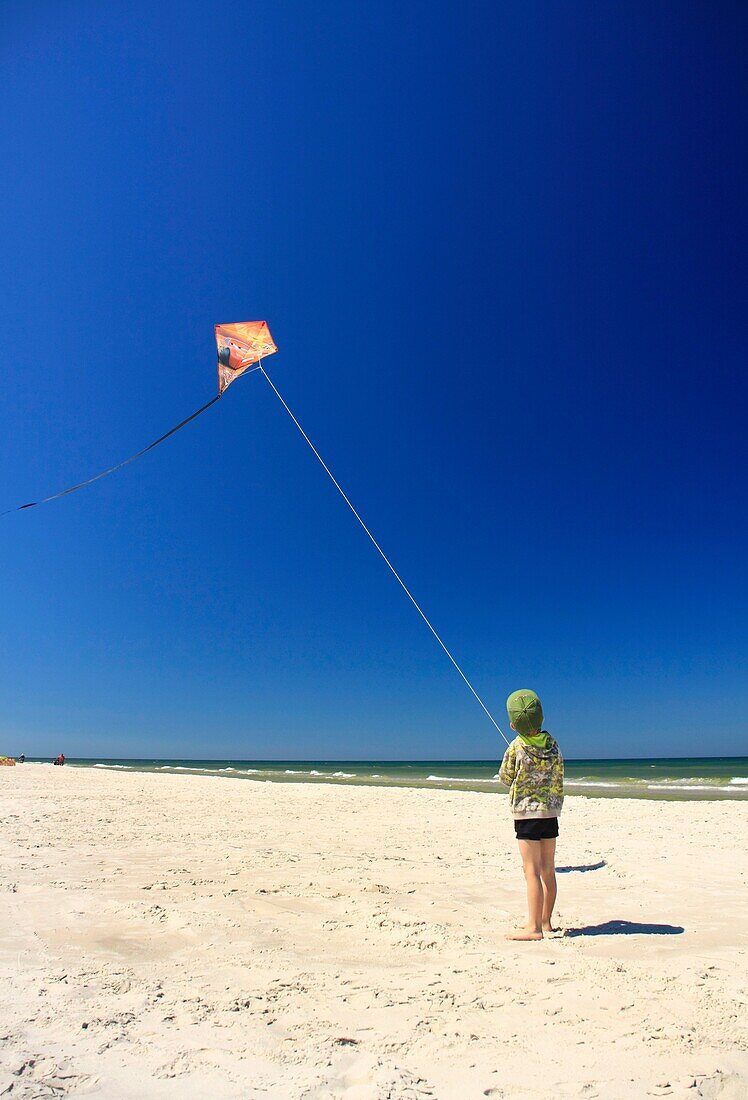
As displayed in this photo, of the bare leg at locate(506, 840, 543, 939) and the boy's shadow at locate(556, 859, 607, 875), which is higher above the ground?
the bare leg at locate(506, 840, 543, 939)

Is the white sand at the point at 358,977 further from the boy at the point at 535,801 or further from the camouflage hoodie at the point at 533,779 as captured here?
the camouflage hoodie at the point at 533,779

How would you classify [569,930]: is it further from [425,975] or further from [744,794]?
[744,794]

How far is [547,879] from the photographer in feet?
13.2

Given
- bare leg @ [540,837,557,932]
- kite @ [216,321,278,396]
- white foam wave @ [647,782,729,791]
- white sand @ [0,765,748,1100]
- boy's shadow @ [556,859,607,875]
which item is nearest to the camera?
white sand @ [0,765,748,1100]

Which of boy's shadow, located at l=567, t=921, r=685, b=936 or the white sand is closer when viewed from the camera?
the white sand

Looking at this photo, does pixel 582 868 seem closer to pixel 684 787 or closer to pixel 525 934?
pixel 525 934

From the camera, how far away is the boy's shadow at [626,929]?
4078mm

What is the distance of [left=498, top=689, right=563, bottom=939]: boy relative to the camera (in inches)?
156

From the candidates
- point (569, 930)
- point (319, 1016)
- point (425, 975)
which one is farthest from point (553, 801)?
point (319, 1016)

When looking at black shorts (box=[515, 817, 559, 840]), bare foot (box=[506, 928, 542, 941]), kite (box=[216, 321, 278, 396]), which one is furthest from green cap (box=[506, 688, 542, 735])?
kite (box=[216, 321, 278, 396])

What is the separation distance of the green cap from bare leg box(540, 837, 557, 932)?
73cm

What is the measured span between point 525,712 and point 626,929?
67.6 inches

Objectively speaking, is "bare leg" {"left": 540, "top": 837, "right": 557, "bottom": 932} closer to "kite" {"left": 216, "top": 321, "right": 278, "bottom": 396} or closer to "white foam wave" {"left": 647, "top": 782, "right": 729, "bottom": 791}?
"kite" {"left": 216, "top": 321, "right": 278, "bottom": 396}

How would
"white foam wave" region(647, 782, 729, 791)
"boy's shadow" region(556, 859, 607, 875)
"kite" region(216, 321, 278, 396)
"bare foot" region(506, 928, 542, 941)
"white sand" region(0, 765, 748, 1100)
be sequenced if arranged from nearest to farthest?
1. "white sand" region(0, 765, 748, 1100)
2. "bare foot" region(506, 928, 542, 941)
3. "boy's shadow" region(556, 859, 607, 875)
4. "kite" region(216, 321, 278, 396)
5. "white foam wave" region(647, 782, 729, 791)
